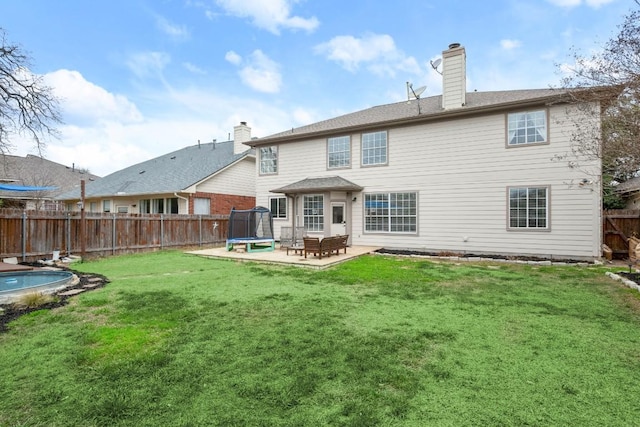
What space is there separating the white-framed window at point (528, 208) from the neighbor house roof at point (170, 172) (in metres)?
14.5

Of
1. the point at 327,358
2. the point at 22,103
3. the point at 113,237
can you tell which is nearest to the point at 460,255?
the point at 327,358

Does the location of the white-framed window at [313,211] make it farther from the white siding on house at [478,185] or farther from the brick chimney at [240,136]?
the brick chimney at [240,136]

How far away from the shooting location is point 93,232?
12156 mm

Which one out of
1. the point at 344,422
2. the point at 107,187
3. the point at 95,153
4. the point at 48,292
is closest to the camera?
the point at 344,422

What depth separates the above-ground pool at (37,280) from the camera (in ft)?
21.7

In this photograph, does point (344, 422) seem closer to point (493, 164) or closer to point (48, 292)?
point (48, 292)

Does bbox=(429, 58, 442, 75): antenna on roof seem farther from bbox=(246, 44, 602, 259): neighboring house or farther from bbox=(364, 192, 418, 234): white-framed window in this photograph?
bbox=(364, 192, 418, 234): white-framed window

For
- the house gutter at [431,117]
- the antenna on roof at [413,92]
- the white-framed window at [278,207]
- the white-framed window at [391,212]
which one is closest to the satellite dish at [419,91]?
the antenna on roof at [413,92]

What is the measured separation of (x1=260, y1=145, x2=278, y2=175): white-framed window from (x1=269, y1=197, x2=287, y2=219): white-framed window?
142 cm

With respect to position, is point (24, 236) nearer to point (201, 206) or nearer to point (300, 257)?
point (201, 206)

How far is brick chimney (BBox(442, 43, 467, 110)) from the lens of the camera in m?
12.1

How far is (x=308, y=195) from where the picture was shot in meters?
14.8

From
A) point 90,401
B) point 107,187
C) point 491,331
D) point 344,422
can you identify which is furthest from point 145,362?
point 107,187

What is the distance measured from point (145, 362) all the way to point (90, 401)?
0.71m
